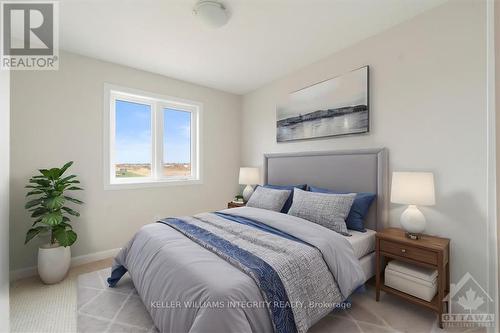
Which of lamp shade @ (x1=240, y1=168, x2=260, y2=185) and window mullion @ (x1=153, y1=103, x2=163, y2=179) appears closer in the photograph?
window mullion @ (x1=153, y1=103, x2=163, y2=179)

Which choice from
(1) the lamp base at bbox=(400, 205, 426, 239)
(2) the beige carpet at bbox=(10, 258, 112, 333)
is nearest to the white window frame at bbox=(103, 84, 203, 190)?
(2) the beige carpet at bbox=(10, 258, 112, 333)

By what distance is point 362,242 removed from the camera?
81.4 inches

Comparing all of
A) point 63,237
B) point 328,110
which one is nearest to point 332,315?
point 328,110

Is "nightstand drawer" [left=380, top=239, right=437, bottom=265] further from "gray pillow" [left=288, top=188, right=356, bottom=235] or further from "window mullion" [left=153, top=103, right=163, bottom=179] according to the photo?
"window mullion" [left=153, top=103, right=163, bottom=179]

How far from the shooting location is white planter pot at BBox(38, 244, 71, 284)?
7.47 ft

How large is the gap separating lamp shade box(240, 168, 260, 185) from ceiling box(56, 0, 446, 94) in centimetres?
152

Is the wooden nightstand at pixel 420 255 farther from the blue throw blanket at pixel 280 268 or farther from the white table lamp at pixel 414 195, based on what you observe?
the blue throw blanket at pixel 280 268

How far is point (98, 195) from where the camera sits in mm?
2926

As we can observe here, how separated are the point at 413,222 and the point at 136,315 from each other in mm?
2409

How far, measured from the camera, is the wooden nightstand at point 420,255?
1.69 meters

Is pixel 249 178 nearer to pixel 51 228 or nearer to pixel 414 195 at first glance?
pixel 414 195

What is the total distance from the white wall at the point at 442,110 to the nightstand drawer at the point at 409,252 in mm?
385

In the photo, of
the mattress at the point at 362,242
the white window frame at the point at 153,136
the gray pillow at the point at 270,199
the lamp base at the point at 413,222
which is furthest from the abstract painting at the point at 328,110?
the white window frame at the point at 153,136

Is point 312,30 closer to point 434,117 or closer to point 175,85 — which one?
point 434,117
